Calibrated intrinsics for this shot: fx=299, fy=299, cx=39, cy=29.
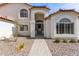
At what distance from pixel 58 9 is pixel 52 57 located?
113 centimetres

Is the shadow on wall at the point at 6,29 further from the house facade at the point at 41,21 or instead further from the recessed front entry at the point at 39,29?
the recessed front entry at the point at 39,29

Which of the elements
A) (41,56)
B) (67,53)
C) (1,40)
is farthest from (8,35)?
(67,53)

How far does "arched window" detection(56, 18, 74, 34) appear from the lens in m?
7.09

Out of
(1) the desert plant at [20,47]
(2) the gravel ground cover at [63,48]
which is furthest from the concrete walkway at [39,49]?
(1) the desert plant at [20,47]

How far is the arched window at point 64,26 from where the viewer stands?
7090 millimetres

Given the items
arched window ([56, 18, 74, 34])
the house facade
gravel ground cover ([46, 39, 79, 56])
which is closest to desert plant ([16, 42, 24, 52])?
the house facade

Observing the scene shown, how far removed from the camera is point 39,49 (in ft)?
22.9

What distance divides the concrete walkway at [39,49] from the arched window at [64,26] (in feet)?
1.49

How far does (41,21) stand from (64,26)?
0.57 metres

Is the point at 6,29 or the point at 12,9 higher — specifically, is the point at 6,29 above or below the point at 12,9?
below

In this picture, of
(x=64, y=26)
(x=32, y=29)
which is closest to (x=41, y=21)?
(x=32, y=29)

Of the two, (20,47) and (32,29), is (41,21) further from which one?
(20,47)

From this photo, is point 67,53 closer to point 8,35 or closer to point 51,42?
point 51,42

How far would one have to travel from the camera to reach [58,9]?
7004mm
